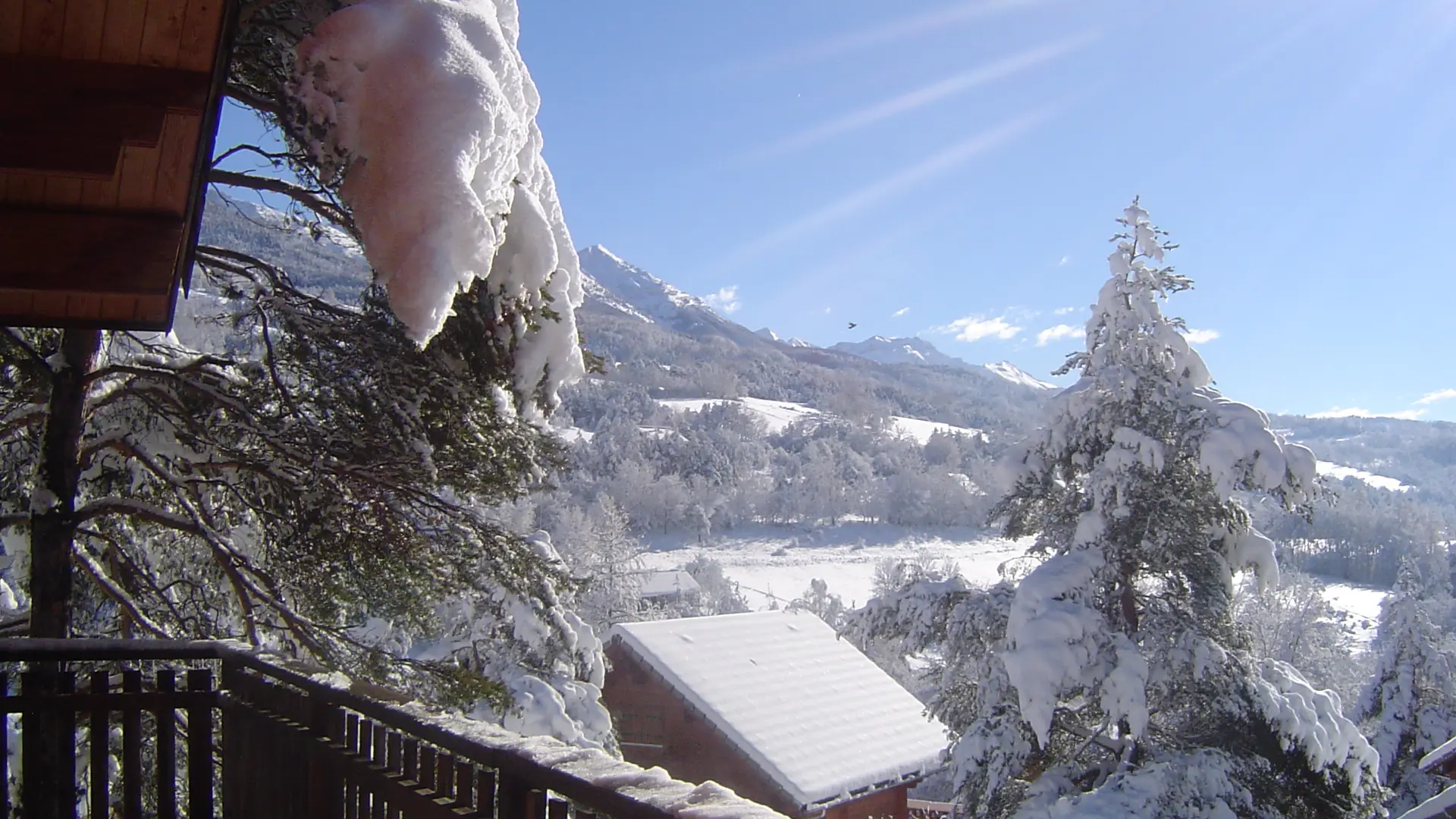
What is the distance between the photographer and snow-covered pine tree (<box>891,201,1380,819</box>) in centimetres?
825

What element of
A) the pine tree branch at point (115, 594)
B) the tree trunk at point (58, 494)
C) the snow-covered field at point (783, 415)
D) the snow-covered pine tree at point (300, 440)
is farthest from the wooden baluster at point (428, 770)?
the snow-covered field at point (783, 415)

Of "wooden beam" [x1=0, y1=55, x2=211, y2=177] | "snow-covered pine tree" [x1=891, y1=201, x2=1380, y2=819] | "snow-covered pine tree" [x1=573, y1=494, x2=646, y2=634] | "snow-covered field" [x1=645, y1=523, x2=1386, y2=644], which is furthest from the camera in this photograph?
"snow-covered field" [x1=645, y1=523, x2=1386, y2=644]

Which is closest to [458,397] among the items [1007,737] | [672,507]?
[1007,737]

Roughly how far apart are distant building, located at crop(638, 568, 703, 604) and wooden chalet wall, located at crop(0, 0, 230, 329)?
40577mm

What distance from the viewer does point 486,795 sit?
1.98 m

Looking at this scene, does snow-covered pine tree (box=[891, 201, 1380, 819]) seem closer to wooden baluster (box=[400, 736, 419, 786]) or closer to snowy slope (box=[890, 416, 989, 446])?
wooden baluster (box=[400, 736, 419, 786])

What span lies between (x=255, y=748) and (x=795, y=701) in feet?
52.2

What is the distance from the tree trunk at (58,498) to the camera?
4785 mm

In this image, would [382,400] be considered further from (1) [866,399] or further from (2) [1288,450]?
(1) [866,399]

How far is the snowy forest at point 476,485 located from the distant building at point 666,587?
2815 centimetres

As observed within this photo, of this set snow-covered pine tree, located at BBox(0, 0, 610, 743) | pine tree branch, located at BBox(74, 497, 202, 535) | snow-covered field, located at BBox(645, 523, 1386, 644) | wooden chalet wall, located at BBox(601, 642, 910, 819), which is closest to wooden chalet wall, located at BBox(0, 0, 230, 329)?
snow-covered pine tree, located at BBox(0, 0, 610, 743)

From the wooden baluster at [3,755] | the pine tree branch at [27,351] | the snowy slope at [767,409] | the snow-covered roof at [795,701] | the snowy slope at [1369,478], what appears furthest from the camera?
the snowy slope at [767,409]

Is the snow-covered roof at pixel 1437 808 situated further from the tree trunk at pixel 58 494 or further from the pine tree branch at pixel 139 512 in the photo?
the tree trunk at pixel 58 494

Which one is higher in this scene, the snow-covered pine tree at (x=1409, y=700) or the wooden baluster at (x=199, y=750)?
the wooden baluster at (x=199, y=750)
